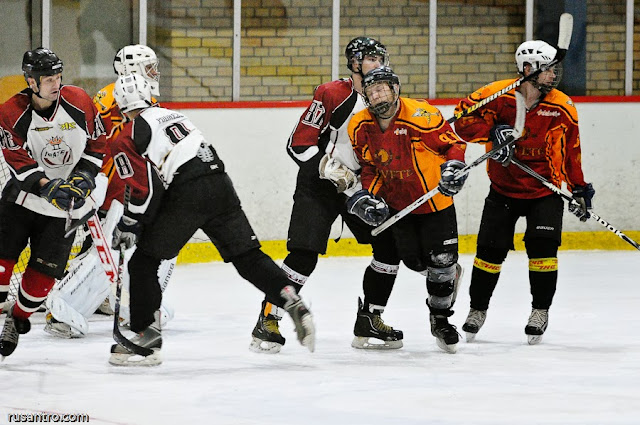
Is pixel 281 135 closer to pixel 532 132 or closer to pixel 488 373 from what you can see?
pixel 532 132

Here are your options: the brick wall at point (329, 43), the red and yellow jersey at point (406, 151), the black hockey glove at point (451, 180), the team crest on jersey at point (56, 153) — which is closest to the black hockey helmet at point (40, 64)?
the team crest on jersey at point (56, 153)

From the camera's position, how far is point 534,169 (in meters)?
4.64

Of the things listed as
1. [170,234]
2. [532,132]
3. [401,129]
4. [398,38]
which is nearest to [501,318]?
[532,132]

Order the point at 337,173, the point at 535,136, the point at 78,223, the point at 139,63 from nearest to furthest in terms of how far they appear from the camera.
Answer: the point at 337,173
the point at 78,223
the point at 535,136
the point at 139,63

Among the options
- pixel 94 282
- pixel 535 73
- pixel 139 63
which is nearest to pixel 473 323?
pixel 535 73

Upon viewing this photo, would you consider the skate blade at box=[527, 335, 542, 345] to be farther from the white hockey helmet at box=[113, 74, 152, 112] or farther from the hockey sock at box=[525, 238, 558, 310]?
the white hockey helmet at box=[113, 74, 152, 112]

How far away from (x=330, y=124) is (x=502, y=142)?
1.97 feet

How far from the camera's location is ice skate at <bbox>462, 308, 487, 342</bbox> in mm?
4684

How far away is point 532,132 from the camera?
4.61 meters

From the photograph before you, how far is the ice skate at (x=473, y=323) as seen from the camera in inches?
184

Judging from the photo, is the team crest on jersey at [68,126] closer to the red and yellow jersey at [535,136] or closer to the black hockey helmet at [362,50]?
the black hockey helmet at [362,50]

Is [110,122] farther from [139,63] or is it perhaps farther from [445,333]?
[445,333]

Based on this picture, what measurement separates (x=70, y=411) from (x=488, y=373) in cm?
132

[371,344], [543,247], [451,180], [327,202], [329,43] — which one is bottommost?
[371,344]
